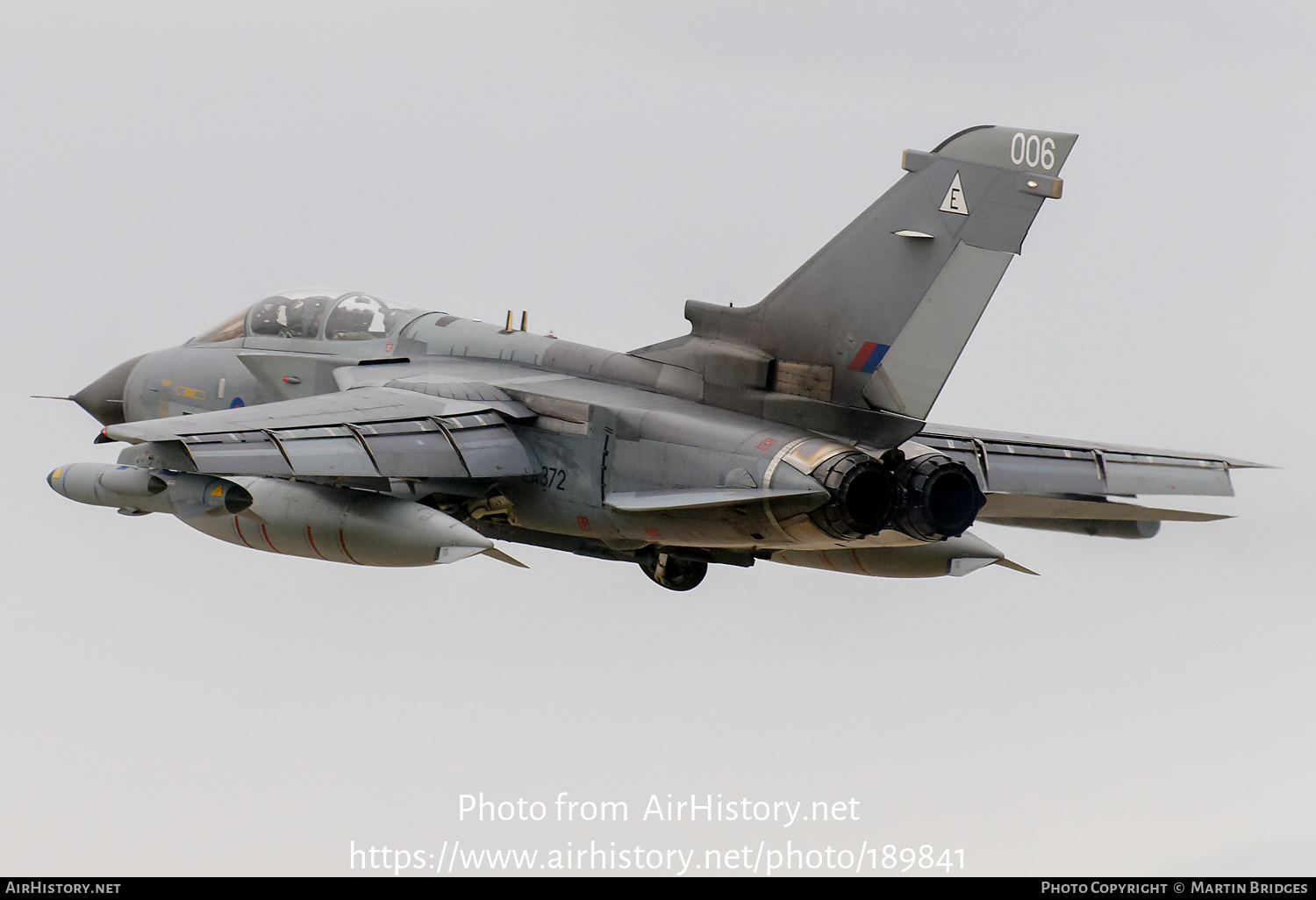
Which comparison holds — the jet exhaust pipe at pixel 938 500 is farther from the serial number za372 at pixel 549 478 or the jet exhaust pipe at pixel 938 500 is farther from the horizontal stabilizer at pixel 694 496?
the serial number za372 at pixel 549 478

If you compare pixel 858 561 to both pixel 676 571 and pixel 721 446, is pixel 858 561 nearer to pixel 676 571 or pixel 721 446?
pixel 676 571

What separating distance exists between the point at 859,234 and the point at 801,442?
2.01 meters

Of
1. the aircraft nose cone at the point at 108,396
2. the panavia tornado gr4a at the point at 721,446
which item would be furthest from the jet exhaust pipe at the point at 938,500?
the aircraft nose cone at the point at 108,396

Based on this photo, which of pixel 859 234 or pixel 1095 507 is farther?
pixel 1095 507

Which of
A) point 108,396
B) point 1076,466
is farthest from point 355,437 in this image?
point 1076,466

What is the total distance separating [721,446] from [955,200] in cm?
304

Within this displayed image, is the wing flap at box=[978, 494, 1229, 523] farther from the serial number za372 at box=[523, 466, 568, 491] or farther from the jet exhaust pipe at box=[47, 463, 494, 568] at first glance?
the jet exhaust pipe at box=[47, 463, 494, 568]

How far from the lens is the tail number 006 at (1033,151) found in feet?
54.7

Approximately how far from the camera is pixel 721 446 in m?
17.3

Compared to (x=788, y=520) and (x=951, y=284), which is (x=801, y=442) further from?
(x=951, y=284)

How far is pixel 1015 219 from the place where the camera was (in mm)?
16672

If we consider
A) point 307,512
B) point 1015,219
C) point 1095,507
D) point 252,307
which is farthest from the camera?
point 252,307

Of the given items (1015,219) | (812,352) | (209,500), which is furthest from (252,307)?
(1015,219)

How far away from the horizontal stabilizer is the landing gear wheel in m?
1.63
